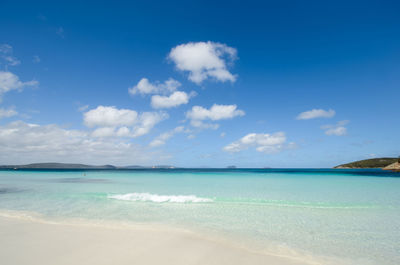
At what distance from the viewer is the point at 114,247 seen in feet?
19.4

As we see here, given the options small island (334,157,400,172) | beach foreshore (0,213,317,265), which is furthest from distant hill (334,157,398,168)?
beach foreshore (0,213,317,265)

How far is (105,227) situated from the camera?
7961 mm

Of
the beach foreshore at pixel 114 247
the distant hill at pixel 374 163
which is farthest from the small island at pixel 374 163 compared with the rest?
the beach foreshore at pixel 114 247

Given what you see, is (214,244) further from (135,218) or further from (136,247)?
(135,218)

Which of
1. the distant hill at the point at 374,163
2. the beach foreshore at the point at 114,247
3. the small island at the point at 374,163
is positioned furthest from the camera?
the distant hill at the point at 374,163

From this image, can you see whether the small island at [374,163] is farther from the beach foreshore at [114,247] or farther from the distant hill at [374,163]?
the beach foreshore at [114,247]

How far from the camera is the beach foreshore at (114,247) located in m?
5.12

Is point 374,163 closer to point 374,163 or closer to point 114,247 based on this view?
point 374,163

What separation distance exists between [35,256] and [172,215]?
5889 millimetres

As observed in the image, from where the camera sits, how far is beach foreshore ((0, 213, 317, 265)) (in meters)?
5.12

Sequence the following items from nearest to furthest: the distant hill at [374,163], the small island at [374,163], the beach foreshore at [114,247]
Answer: the beach foreshore at [114,247] → the small island at [374,163] → the distant hill at [374,163]

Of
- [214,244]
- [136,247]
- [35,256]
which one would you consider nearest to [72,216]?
[35,256]

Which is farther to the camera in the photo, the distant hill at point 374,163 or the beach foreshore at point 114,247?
the distant hill at point 374,163

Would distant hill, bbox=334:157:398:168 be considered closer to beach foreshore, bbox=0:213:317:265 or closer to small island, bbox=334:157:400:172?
small island, bbox=334:157:400:172
